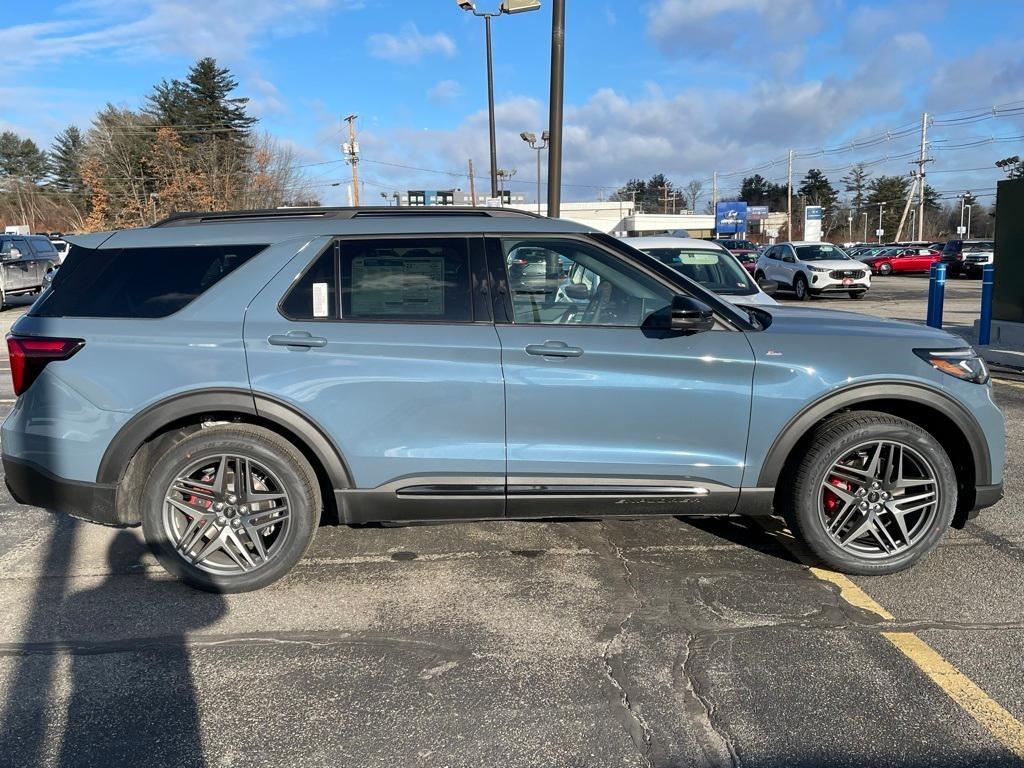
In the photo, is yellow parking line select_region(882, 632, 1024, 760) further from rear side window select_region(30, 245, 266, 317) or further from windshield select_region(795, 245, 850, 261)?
windshield select_region(795, 245, 850, 261)

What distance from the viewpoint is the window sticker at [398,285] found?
11.8ft

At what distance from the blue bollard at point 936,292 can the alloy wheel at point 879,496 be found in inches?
394

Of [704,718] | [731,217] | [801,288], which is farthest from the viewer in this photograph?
[731,217]

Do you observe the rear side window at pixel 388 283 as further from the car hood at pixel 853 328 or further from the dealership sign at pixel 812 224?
the dealership sign at pixel 812 224

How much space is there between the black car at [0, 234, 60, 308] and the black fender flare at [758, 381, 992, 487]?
21534mm

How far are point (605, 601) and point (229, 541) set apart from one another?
6.10 feet

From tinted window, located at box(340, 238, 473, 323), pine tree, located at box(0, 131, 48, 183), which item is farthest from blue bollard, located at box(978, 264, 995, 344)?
pine tree, located at box(0, 131, 48, 183)

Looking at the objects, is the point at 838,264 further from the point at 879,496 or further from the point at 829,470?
the point at 829,470

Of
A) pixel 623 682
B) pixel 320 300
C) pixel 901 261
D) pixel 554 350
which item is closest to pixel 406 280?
pixel 320 300

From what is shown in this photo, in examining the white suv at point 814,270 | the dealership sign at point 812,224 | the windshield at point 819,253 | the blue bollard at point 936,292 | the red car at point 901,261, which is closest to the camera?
the blue bollard at point 936,292

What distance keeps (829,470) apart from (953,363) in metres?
0.81

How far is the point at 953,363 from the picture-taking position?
3.67 m

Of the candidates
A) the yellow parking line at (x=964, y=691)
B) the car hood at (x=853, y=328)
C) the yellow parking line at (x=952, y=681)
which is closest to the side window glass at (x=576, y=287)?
the car hood at (x=853, y=328)

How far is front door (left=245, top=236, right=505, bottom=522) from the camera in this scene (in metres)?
3.48
